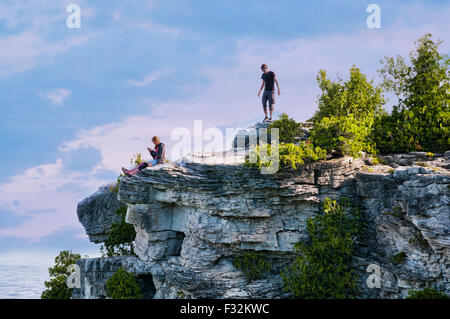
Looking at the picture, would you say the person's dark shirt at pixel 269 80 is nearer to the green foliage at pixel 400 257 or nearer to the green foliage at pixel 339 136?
the green foliage at pixel 339 136

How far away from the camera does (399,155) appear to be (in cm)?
2142

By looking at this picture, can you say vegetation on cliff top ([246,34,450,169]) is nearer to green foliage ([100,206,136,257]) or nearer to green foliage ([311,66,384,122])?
green foliage ([311,66,384,122])

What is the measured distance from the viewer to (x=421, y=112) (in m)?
22.9

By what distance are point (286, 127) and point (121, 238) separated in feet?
36.2

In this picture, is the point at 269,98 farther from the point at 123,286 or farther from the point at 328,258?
the point at 123,286

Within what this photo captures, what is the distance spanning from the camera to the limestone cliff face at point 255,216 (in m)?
17.5

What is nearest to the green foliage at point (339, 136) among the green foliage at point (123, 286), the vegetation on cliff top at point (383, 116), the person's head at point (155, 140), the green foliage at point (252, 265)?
the vegetation on cliff top at point (383, 116)

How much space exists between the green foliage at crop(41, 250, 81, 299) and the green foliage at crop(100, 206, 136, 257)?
4.29m

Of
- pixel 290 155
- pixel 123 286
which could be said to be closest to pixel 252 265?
pixel 290 155

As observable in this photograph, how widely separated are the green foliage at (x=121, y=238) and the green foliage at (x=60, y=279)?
4289 millimetres

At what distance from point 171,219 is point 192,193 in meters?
2.28

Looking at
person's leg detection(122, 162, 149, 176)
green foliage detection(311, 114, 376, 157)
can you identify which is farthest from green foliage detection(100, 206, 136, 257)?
green foliage detection(311, 114, 376, 157)
